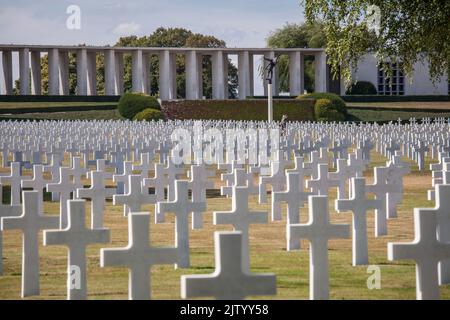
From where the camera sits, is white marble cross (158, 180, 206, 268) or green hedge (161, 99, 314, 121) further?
green hedge (161, 99, 314, 121)

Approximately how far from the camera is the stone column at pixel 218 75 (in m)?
80.3

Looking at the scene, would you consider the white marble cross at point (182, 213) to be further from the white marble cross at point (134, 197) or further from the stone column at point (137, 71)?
the stone column at point (137, 71)

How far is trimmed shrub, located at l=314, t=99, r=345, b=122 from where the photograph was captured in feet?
199

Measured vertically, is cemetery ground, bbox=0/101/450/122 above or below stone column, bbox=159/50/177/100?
below

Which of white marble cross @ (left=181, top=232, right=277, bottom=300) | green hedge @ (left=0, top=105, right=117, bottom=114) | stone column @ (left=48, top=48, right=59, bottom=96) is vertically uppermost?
stone column @ (left=48, top=48, right=59, bottom=96)

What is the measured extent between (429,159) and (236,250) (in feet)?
77.0

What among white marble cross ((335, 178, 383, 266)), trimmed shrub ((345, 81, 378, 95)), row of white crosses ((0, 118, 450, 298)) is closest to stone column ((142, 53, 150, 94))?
trimmed shrub ((345, 81, 378, 95))

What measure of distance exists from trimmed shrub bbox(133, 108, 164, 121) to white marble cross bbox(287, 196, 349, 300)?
161ft

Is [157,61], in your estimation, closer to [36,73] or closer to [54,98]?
[36,73]

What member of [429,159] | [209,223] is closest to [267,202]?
[209,223]

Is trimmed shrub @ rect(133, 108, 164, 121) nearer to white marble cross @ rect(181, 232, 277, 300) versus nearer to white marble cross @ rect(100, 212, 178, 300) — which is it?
white marble cross @ rect(100, 212, 178, 300)

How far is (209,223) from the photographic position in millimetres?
14055

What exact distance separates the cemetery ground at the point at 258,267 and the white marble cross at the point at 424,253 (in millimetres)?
1112
